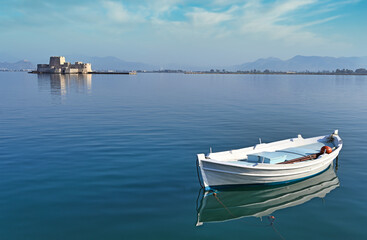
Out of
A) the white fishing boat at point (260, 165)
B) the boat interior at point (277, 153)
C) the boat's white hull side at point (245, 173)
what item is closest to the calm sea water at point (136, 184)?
the boat's white hull side at point (245, 173)

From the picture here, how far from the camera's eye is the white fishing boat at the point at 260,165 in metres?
15.8

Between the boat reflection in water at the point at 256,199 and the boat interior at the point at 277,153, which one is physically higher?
the boat interior at the point at 277,153

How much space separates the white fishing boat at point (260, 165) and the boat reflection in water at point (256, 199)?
1.55 ft

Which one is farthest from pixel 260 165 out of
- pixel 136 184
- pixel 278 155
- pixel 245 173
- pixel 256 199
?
pixel 136 184

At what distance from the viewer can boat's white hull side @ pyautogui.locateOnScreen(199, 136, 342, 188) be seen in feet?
51.5

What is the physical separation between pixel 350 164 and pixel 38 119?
3379 cm

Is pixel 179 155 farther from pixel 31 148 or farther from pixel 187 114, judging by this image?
pixel 187 114

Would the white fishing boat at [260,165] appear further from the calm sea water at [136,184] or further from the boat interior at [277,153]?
the calm sea water at [136,184]

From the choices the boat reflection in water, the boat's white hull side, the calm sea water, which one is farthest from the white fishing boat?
the calm sea water

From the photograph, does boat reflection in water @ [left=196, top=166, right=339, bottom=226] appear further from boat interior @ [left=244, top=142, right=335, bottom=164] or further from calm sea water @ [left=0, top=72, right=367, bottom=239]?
boat interior @ [left=244, top=142, right=335, bottom=164]

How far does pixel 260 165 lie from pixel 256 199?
1.84 metres

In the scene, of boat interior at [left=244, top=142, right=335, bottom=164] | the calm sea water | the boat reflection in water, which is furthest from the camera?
boat interior at [left=244, top=142, right=335, bottom=164]

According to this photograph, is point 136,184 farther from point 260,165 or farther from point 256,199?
point 260,165

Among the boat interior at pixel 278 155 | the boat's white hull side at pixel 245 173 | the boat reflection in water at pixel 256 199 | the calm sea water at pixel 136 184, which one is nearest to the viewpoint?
the calm sea water at pixel 136 184
